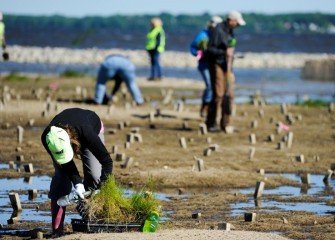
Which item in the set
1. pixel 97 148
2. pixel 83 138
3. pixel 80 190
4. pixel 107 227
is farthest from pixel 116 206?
pixel 83 138

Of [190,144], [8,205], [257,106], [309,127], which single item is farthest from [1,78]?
[8,205]

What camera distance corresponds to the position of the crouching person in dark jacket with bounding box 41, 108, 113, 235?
1271cm

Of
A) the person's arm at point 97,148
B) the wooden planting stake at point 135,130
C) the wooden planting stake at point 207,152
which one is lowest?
the wooden planting stake at point 207,152

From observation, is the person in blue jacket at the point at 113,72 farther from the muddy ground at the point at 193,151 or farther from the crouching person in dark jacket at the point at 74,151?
the crouching person in dark jacket at the point at 74,151

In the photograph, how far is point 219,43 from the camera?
76.8 feet

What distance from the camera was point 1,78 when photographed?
38844 millimetres

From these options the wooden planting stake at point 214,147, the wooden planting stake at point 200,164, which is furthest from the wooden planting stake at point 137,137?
the wooden planting stake at point 200,164

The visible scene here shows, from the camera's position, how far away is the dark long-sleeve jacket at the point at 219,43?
2341 cm

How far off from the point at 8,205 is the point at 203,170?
405 cm

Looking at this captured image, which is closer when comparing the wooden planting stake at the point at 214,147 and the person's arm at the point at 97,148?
the person's arm at the point at 97,148

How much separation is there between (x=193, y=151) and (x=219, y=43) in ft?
8.36

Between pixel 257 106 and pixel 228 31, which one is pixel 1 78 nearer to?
pixel 257 106

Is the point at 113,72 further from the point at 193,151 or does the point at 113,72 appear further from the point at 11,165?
the point at 11,165

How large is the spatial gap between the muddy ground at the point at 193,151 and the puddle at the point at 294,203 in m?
0.11
